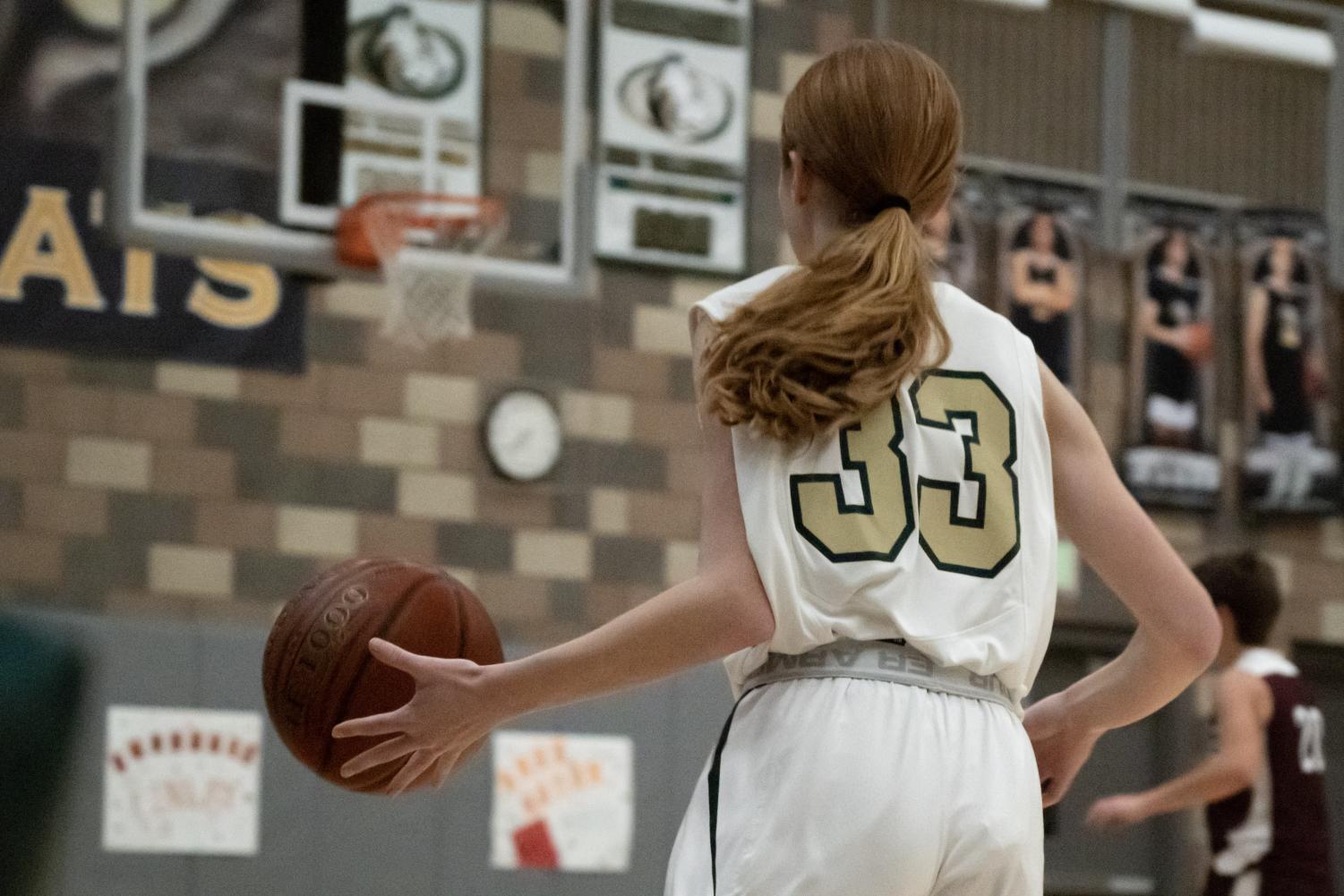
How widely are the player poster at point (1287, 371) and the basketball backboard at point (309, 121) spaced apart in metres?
3.85

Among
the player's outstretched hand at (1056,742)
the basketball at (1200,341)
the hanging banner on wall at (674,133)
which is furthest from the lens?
the basketball at (1200,341)

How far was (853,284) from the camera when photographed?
189cm

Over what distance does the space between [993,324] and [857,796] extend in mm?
523

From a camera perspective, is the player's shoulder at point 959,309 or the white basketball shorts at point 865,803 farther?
the player's shoulder at point 959,309

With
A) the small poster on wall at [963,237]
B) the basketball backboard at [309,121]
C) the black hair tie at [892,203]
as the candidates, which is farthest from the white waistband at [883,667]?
the small poster on wall at [963,237]

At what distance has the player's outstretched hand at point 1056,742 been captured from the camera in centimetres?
224

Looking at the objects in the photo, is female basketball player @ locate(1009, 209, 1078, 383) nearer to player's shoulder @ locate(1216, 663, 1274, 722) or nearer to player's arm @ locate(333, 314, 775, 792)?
player's shoulder @ locate(1216, 663, 1274, 722)

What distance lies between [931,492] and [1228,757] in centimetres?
330

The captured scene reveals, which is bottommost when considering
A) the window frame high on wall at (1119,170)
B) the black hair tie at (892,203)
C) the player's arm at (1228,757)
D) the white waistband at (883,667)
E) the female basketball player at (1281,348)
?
the player's arm at (1228,757)

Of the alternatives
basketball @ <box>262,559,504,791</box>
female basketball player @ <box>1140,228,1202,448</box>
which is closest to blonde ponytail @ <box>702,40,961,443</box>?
basketball @ <box>262,559,504,791</box>

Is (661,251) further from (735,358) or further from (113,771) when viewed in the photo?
(735,358)

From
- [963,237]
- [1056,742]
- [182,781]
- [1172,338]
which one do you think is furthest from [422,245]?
[1056,742]

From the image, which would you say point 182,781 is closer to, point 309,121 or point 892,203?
point 309,121

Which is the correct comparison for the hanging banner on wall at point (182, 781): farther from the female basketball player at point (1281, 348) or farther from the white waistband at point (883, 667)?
the white waistband at point (883, 667)
